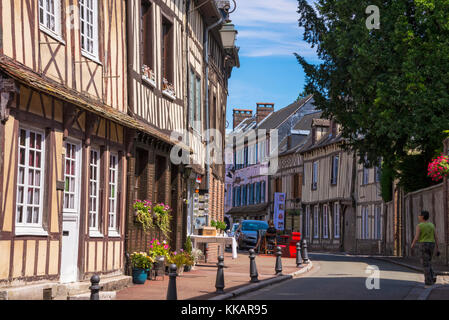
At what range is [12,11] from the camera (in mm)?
10461

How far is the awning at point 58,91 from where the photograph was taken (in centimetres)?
984

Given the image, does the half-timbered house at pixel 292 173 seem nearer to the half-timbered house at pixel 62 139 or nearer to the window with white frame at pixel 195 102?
the window with white frame at pixel 195 102

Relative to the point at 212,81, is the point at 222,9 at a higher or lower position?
higher

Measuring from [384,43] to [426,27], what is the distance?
1.38m

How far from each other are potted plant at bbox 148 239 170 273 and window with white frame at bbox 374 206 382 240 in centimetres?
2342

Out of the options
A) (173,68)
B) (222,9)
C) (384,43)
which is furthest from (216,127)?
(173,68)

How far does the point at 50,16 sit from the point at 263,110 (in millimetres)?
54426

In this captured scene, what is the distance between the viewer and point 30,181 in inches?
445

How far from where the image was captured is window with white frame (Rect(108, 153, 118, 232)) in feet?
48.6

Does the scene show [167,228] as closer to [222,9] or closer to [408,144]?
[222,9]

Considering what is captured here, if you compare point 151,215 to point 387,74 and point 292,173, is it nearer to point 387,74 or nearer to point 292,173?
point 387,74

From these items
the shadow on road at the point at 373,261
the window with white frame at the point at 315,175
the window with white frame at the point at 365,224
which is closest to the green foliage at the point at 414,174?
the shadow on road at the point at 373,261

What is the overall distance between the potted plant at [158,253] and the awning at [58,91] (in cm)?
254
